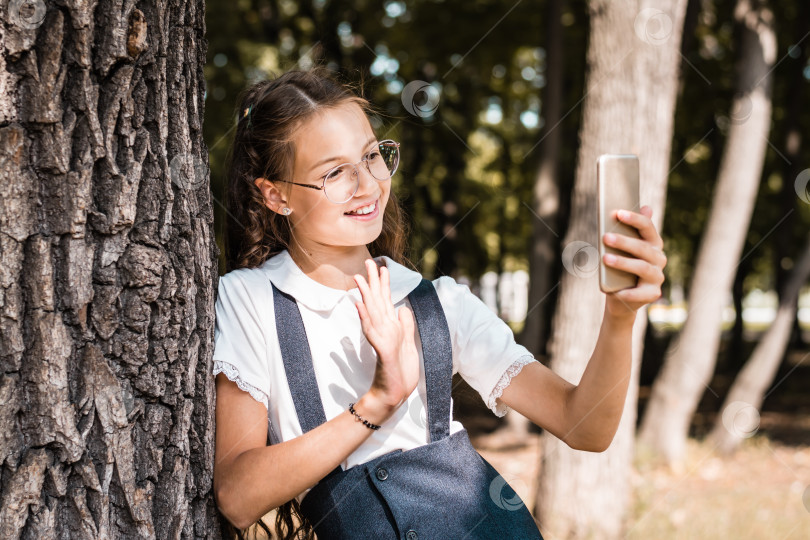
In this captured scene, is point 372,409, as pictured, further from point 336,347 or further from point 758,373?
point 758,373

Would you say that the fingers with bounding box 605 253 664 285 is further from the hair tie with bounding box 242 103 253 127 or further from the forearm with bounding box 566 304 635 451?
the hair tie with bounding box 242 103 253 127

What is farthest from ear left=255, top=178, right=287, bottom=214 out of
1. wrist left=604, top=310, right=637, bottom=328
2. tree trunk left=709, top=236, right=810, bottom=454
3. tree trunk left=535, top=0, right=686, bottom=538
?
tree trunk left=709, top=236, right=810, bottom=454

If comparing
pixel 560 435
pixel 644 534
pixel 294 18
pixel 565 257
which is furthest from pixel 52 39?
pixel 294 18

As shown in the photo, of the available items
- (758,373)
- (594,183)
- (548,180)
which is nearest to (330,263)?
(594,183)

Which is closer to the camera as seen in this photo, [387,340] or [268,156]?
[387,340]

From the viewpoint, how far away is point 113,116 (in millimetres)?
1623

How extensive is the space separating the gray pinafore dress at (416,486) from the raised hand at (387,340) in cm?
16

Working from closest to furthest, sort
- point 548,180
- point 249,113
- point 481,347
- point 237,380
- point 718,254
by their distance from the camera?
point 237,380 → point 481,347 → point 249,113 → point 718,254 → point 548,180

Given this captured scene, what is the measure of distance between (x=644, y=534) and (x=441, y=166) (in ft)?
34.4

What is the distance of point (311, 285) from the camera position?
6.63 feet

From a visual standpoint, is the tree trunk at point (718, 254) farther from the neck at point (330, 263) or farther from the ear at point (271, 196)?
the ear at point (271, 196)

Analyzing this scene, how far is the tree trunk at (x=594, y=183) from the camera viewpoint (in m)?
4.79

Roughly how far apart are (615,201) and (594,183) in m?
3.50

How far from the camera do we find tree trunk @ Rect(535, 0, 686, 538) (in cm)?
479
